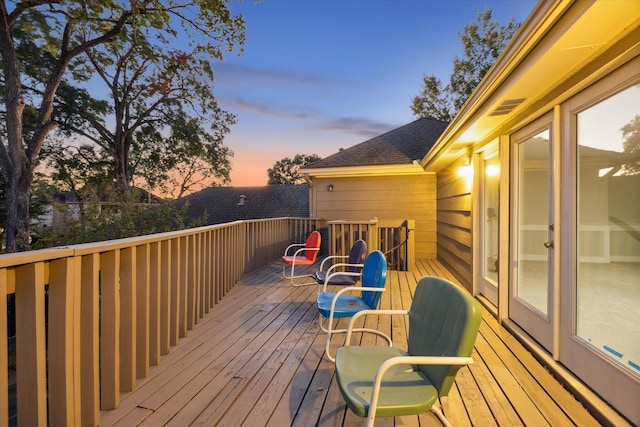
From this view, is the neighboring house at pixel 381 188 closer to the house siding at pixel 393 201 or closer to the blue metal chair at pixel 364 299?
the house siding at pixel 393 201

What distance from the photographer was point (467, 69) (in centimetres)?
1734

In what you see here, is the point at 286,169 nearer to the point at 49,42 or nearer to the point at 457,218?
the point at 49,42

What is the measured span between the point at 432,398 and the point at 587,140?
2043 millimetres

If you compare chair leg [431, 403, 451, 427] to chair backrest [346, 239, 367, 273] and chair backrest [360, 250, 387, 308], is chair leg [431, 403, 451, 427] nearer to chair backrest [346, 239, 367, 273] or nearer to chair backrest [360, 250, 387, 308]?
chair backrest [360, 250, 387, 308]

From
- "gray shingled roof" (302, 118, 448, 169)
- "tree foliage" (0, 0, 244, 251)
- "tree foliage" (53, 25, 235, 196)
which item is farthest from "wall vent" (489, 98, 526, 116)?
"tree foliage" (53, 25, 235, 196)

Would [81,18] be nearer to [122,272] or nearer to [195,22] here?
[195,22]

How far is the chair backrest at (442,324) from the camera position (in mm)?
1164

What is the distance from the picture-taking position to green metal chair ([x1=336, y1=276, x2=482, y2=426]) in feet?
3.80

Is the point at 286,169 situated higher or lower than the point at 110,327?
higher

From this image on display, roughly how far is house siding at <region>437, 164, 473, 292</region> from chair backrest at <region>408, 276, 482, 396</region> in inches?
121

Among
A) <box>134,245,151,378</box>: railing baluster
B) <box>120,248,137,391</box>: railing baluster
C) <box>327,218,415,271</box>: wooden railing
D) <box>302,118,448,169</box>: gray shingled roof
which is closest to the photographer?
<box>120,248,137,391</box>: railing baluster

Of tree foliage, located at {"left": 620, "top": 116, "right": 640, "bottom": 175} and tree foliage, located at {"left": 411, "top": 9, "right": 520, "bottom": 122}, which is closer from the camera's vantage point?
tree foliage, located at {"left": 620, "top": 116, "right": 640, "bottom": 175}

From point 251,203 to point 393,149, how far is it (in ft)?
44.8

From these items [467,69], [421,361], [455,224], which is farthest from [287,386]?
[467,69]
